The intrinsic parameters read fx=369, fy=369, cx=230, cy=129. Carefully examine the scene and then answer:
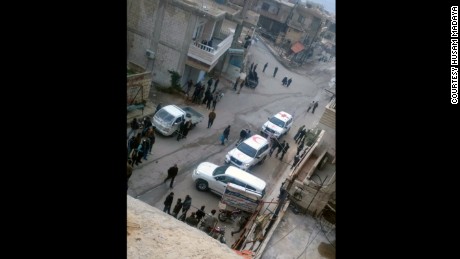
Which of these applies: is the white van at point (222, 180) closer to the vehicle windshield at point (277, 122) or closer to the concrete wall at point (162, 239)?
the vehicle windshield at point (277, 122)

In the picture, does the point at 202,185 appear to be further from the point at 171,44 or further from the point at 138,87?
the point at 171,44

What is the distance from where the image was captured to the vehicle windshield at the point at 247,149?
19094mm

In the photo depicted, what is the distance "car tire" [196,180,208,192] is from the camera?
16.0 m

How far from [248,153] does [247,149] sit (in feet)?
0.79

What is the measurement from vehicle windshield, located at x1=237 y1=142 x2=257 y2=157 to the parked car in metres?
4.47

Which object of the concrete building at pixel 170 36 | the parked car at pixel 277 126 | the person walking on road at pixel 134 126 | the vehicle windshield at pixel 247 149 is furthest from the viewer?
the parked car at pixel 277 126

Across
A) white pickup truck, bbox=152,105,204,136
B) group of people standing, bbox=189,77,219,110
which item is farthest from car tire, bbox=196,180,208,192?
group of people standing, bbox=189,77,219,110

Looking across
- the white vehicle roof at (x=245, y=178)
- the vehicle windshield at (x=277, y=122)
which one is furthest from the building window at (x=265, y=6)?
the white vehicle roof at (x=245, y=178)

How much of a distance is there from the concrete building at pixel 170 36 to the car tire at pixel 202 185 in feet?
31.5

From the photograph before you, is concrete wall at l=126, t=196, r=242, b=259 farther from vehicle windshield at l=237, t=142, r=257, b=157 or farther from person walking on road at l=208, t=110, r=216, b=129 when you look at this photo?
person walking on road at l=208, t=110, r=216, b=129
